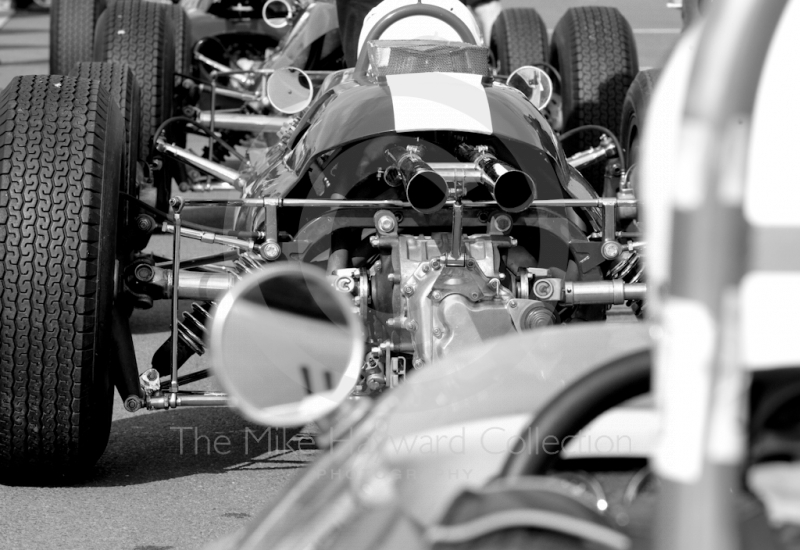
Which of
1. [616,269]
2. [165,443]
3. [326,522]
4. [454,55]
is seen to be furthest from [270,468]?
[326,522]

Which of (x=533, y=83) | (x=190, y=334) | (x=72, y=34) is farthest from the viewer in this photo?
(x=72, y=34)

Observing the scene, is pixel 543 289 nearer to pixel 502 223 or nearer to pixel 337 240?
pixel 502 223

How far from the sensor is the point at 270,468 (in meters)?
3.89

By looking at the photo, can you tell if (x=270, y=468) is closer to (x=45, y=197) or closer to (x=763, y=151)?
(x=45, y=197)

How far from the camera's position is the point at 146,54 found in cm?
655

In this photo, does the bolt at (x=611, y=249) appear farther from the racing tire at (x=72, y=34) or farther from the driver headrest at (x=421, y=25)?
the racing tire at (x=72, y=34)

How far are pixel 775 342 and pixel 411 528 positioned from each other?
0.46 meters

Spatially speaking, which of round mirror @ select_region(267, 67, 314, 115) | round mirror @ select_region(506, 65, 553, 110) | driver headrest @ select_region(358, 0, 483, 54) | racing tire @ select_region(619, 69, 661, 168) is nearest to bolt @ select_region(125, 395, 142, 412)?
round mirror @ select_region(267, 67, 314, 115)

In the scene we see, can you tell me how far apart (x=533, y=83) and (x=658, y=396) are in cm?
435

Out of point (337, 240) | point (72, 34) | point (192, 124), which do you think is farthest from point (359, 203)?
point (72, 34)

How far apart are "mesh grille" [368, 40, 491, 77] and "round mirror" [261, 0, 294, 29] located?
157 inches

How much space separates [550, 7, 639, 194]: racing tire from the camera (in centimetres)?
657

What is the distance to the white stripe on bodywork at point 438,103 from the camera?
12.6 ft

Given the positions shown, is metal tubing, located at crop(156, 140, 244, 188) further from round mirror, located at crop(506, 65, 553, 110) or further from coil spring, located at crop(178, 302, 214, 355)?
coil spring, located at crop(178, 302, 214, 355)
